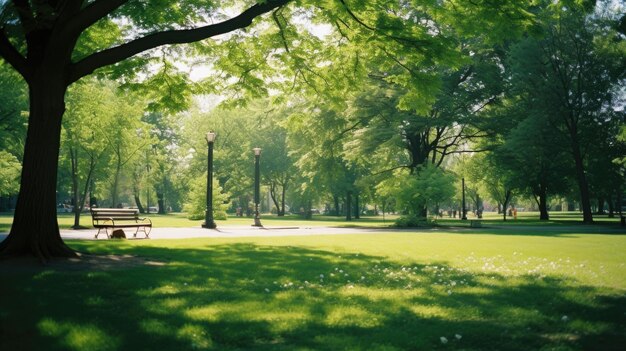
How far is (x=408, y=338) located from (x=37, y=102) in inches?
373

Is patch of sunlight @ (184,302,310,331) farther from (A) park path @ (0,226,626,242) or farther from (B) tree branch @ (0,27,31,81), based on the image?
(A) park path @ (0,226,626,242)

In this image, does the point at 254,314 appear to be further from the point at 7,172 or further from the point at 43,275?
the point at 7,172

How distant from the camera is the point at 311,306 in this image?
6441 millimetres

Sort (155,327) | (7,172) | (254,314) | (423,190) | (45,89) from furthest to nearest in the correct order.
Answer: (7,172), (423,190), (45,89), (254,314), (155,327)

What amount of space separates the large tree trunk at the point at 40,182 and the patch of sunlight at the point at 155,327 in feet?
18.8

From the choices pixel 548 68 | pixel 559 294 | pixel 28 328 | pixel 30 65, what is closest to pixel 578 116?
pixel 548 68

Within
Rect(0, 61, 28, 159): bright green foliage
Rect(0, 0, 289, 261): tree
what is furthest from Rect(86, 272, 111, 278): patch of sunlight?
Rect(0, 61, 28, 159): bright green foliage

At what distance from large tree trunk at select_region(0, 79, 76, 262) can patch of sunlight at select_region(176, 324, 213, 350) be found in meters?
6.27

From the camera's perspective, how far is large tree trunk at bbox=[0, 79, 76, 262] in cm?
1016

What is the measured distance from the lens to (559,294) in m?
7.57

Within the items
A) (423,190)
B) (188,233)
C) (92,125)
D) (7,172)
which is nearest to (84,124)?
(92,125)

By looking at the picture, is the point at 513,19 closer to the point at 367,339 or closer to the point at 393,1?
the point at 393,1

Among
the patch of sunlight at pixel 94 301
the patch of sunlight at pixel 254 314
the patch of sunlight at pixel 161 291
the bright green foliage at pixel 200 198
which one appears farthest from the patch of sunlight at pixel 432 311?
the bright green foliage at pixel 200 198

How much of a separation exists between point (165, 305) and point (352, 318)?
2480 millimetres
